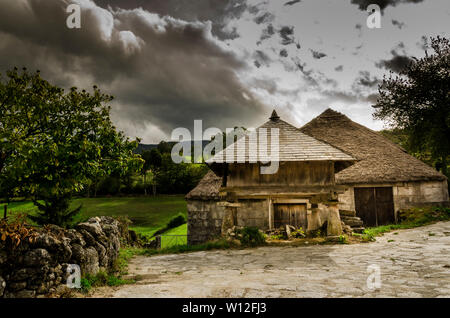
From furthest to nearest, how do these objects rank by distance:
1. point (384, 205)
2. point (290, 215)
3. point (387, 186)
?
point (384, 205), point (387, 186), point (290, 215)

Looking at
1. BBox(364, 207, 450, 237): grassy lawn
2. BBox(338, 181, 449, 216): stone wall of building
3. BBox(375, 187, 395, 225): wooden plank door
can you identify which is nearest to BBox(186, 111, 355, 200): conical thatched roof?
BBox(364, 207, 450, 237): grassy lawn

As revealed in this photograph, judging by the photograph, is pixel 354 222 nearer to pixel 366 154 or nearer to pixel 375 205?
pixel 375 205

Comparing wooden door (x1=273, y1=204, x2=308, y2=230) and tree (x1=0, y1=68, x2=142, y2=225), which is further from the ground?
tree (x1=0, y1=68, x2=142, y2=225)

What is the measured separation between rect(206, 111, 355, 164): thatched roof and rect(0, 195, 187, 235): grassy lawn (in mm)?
18109

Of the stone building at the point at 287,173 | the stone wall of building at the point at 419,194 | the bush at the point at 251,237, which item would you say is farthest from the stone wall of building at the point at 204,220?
the stone wall of building at the point at 419,194

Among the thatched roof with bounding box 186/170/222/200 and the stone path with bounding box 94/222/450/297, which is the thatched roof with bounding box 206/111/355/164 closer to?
the stone path with bounding box 94/222/450/297

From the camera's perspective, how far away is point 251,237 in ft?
32.8

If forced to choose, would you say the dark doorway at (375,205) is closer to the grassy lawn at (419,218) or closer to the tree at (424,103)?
the grassy lawn at (419,218)

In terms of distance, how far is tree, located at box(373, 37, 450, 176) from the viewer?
59.0ft

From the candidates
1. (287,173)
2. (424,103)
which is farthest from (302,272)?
(424,103)

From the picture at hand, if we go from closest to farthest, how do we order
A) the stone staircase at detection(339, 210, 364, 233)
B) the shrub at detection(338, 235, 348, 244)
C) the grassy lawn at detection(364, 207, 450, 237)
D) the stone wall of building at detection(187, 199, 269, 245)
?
the shrub at detection(338, 235, 348, 244) → the stone staircase at detection(339, 210, 364, 233) → the grassy lawn at detection(364, 207, 450, 237) → the stone wall of building at detection(187, 199, 269, 245)

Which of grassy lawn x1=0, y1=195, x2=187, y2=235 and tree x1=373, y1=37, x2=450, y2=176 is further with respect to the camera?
grassy lawn x1=0, y1=195, x2=187, y2=235

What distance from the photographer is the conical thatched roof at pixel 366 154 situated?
14.7 metres

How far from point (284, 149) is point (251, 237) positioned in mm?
3495
